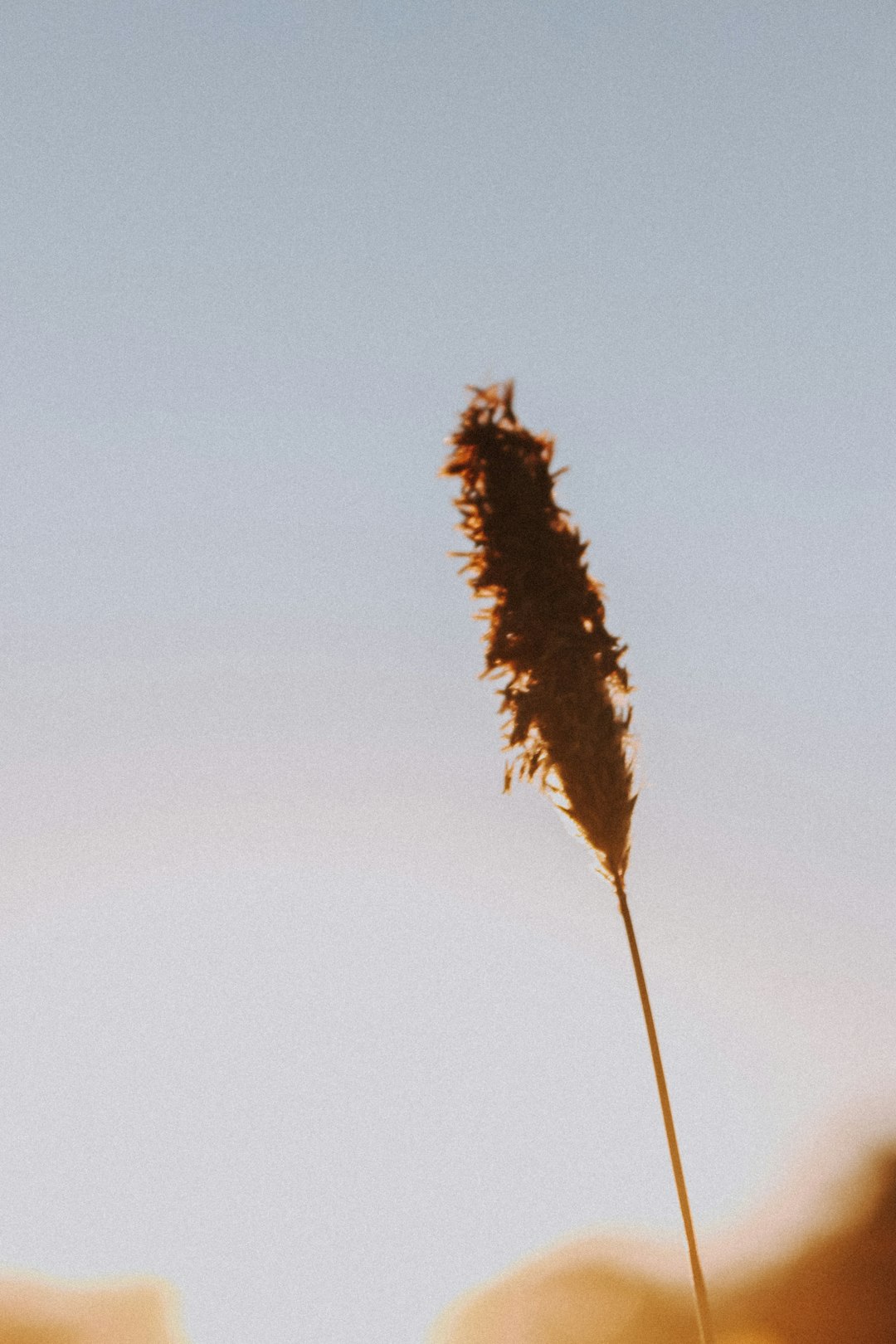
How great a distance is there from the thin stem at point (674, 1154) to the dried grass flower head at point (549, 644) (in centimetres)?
53

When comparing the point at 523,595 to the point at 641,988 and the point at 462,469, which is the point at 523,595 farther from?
the point at 641,988

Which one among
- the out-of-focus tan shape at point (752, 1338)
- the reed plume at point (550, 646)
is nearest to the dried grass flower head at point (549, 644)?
the reed plume at point (550, 646)

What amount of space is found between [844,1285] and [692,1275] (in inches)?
1424

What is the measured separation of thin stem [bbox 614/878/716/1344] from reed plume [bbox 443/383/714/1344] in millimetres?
259

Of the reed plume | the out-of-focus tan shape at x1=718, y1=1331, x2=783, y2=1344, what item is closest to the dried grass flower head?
the reed plume

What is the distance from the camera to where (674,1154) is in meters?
4.82

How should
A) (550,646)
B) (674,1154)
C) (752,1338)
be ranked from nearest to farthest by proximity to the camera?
(674,1154) < (550,646) < (752,1338)

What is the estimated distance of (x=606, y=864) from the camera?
5.46 m

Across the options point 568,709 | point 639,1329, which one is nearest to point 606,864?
point 568,709

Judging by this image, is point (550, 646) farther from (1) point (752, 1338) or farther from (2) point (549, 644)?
(1) point (752, 1338)

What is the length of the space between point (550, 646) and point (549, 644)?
0.02 meters

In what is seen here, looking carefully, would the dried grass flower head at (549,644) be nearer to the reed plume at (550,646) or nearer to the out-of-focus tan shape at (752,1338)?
the reed plume at (550,646)

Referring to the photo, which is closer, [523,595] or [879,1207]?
[523,595]

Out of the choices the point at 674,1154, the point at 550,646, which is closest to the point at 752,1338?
the point at 674,1154
